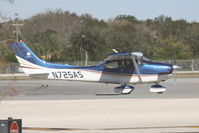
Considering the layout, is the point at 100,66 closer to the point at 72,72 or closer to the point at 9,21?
the point at 72,72

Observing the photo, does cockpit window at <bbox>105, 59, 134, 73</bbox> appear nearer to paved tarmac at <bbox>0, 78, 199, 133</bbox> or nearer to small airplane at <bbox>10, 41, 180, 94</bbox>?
small airplane at <bbox>10, 41, 180, 94</bbox>

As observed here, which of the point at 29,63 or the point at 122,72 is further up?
the point at 29,63

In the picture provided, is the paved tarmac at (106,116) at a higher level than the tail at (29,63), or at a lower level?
lower

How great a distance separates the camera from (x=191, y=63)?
187 ft

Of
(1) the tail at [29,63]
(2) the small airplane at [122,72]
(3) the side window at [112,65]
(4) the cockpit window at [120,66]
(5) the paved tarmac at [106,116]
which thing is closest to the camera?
(5) the paved tarmac at [106,116]

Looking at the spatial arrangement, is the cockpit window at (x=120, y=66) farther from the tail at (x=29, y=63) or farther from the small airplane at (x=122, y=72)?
the tail at (x=29, y=63)

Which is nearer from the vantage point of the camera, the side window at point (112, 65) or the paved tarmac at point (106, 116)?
the paved tarmac at point (106, 116)

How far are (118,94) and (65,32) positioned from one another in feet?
259

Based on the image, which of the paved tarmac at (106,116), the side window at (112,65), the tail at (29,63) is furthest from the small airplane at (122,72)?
the paved tarmac at (106,116)

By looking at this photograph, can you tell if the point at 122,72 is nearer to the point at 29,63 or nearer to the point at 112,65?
the point at 112,65

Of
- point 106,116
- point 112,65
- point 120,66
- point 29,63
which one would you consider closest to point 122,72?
point 120,66

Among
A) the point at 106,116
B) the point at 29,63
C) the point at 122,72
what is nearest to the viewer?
the point at 106,116

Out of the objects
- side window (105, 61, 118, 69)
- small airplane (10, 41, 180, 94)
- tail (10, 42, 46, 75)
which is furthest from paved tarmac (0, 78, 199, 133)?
tail (10, 42, 46, 75)

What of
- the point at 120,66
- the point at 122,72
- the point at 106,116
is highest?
the point at 120,66
